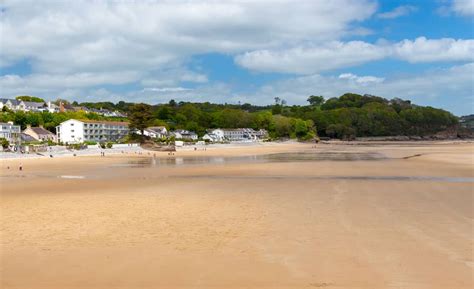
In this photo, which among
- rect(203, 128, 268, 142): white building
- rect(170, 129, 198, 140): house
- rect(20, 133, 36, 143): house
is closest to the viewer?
rect(20, 133, 36, 143): house

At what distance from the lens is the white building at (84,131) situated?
82812mm

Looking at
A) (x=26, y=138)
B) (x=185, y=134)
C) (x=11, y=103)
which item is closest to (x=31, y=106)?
(x=11, y=103)

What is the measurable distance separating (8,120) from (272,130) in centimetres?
7443

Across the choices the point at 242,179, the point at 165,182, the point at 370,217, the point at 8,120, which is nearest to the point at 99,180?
the point at 165,182

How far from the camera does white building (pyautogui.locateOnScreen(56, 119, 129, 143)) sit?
82.8m

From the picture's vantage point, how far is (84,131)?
8381cm

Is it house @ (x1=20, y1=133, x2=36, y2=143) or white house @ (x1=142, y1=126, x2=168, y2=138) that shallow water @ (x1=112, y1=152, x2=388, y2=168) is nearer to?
house @ (x1=20, y1=133, x2=36, y2=143)

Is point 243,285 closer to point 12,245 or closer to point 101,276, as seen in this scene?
point 101,276

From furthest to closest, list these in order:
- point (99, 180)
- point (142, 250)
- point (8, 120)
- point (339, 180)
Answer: point (8, 120)
point (99, 180)
point (339, 180)
point (142, 250)

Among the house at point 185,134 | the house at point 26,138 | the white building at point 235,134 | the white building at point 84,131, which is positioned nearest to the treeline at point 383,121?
the white building at point 235,134

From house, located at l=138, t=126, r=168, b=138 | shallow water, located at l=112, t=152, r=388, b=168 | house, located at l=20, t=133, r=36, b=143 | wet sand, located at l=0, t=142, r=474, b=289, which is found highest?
house, located at l=138, t=126, r=168, b=138

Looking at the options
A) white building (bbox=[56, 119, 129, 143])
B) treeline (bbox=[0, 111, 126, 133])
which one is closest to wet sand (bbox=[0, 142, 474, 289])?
white building (bbox=[56, 119, 129, 143])

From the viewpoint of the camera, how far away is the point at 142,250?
27.2 feet

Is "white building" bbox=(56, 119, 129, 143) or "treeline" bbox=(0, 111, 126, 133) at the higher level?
"treeline" bbox=(0, 111, 126, 133)
